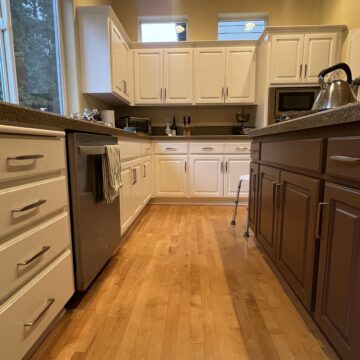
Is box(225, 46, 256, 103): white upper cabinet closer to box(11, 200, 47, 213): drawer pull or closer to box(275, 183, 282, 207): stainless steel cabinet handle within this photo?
box(275, 183, 282, 207): stainless steel cabinet handle

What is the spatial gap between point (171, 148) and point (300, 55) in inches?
80.6

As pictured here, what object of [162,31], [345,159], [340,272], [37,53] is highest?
[162,31]

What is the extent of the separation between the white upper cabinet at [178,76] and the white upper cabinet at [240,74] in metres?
0.52

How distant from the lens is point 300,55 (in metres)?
3.26

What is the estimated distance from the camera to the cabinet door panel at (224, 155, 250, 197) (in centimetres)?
326

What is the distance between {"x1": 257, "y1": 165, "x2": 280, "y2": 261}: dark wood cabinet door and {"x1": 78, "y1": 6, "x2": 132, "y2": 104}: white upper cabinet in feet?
6.24

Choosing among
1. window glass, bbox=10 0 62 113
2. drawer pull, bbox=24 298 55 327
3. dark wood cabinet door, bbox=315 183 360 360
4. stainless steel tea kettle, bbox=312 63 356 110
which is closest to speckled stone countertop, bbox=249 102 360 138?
dark wood cabinet door, bbox=315 183 360 360

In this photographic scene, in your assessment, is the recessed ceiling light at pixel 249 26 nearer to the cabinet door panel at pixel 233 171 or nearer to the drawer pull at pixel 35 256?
the cabinet door panel at pixel 233 171

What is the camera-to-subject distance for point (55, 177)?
3.44 feet

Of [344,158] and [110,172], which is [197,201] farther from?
[344,158]

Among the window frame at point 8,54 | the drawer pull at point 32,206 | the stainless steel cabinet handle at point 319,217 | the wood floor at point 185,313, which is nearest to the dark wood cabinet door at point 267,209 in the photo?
the wood floor at point 185,313

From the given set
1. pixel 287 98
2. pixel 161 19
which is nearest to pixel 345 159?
pixel 287 98

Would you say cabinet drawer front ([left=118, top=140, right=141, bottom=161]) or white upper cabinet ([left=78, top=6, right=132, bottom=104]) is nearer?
cabinet drawer front ([left=118, top=140, right=141, bottom=161])

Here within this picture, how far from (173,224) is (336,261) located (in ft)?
6.10
